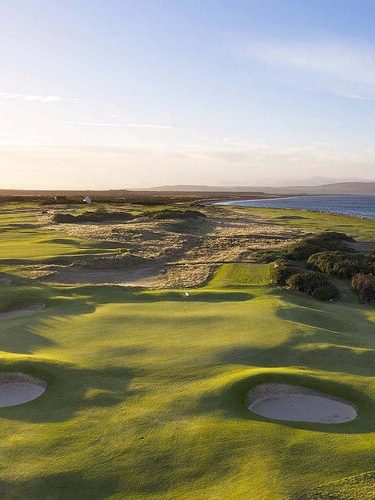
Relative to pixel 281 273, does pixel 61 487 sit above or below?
below

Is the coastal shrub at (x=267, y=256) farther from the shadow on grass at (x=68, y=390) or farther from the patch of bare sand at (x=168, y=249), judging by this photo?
the shadow on grass at (x=68, y=390)

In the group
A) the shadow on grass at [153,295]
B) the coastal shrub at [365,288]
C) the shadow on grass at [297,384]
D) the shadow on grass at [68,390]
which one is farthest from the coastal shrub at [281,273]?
the shadow on grass at [68,390]

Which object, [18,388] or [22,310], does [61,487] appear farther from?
[22,310]

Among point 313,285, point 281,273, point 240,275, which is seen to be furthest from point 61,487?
point 240,275

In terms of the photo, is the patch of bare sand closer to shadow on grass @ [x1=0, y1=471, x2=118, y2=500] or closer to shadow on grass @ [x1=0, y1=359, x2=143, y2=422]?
shadow on grass @ [x1=0, y1=359, x2=143, y2=422]

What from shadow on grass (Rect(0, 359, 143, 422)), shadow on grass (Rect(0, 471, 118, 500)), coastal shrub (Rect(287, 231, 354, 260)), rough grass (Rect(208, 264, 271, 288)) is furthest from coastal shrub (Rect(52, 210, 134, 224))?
shadow on grass (Rect(0, 471, 118, 500))

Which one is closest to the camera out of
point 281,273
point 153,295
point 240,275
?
point 153,295
